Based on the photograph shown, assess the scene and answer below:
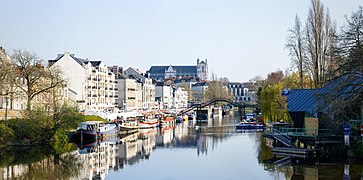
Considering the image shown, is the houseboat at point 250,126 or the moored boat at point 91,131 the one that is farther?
the houseboat at point 250,126

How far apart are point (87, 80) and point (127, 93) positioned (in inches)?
896

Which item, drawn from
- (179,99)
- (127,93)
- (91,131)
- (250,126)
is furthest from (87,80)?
(179,99)

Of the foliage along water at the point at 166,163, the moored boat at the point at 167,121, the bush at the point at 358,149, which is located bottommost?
the foliage along water at the point at 166,163

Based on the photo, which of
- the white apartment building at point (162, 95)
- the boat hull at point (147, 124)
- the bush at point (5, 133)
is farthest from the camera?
the white apartment building at point (162, 95)

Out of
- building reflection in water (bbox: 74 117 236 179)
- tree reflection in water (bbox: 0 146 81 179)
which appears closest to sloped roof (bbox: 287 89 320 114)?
building reflection in water (bbox: 74 117 236 179)

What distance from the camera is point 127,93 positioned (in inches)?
4596

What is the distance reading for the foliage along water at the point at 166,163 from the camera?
36344mm

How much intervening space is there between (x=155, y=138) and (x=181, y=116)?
47871mm

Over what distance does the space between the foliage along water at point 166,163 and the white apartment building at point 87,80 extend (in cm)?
3362

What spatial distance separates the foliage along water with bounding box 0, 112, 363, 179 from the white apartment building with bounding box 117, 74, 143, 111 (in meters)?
55.6

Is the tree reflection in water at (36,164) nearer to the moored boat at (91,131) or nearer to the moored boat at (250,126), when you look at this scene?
the moored boat at (91,131)

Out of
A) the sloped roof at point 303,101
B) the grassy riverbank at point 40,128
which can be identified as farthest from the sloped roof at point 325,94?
the grassy riverbank at point 40,128

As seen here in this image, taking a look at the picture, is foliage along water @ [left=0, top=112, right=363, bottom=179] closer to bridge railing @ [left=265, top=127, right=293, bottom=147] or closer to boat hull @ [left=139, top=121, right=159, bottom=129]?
bridge railing @ [left=265, top=127, right=293, bottom=147]

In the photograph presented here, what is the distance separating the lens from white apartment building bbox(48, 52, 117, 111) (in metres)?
91.5
